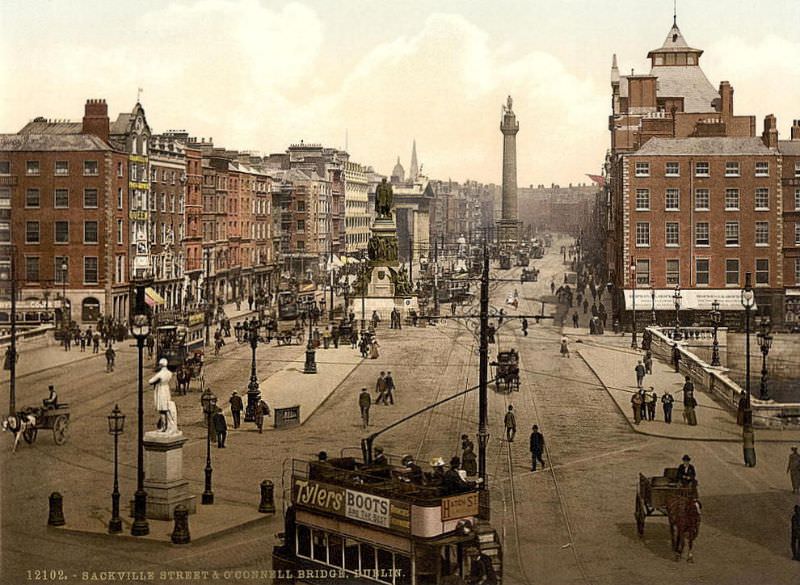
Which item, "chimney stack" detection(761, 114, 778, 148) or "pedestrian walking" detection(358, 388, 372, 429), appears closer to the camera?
"pedestrian walking" detection(358, 388, 372, 429)

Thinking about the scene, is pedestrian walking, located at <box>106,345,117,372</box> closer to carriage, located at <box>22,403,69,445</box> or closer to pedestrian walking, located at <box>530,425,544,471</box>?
carriage, located at <box>22,403,69,445</box>

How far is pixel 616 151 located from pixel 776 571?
3926 cm

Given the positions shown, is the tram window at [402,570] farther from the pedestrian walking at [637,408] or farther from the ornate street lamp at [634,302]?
the ornate street lamp at [634,302]

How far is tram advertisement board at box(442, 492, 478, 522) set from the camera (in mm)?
18406

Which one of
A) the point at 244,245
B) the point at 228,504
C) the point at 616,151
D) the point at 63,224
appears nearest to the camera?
the point at 228,504

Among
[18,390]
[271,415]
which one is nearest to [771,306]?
[271,415]

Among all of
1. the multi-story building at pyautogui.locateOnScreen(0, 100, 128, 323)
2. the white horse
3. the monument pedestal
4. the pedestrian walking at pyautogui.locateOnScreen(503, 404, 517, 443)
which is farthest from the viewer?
the multi-story building at pyautogui.locateOnScreen(0, 100, 128, 323)

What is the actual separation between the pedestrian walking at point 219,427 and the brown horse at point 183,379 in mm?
8859

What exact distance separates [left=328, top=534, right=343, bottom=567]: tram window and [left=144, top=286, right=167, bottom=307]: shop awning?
29.1 meters

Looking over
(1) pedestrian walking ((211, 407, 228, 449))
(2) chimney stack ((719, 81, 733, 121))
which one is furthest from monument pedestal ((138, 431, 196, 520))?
(2) chimney stack ((719, 81, 733, 121))

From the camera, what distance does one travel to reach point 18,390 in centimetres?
3919

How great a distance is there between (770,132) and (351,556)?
35.4 m

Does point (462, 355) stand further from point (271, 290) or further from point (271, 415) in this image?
point (271, 290)

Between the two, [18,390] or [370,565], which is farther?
[18,390]
